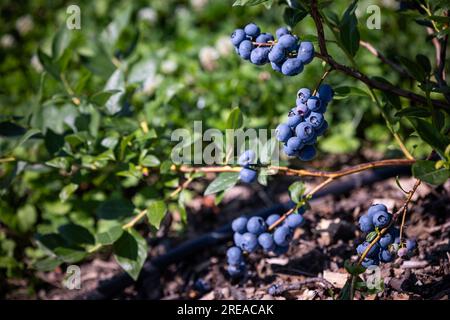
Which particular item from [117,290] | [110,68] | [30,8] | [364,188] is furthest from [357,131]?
[30,8]

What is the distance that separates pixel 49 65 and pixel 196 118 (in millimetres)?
712

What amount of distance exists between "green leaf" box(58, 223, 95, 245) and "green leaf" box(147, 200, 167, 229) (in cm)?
29

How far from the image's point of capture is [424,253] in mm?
1628

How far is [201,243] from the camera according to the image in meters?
2.00

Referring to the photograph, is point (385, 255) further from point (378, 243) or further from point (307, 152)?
point (307, 152)

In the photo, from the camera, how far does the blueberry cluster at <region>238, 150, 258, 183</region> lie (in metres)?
1.48

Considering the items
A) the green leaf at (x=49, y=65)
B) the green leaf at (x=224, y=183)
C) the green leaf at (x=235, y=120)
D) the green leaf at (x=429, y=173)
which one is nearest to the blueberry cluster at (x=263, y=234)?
the green leaf at (x=224, y=183)

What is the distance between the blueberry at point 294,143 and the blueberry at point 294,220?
28 cm

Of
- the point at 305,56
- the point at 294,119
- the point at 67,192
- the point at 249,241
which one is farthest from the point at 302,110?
the point at 67,192

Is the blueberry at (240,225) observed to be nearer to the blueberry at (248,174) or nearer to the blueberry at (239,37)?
the blueberry at (248,174)

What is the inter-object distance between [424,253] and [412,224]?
7.8 inches

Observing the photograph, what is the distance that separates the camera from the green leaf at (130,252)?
1590 millimetres

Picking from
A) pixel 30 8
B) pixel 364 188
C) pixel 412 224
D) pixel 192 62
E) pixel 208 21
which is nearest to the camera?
pixel 412 224

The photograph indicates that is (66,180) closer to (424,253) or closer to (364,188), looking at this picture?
(364,188)
